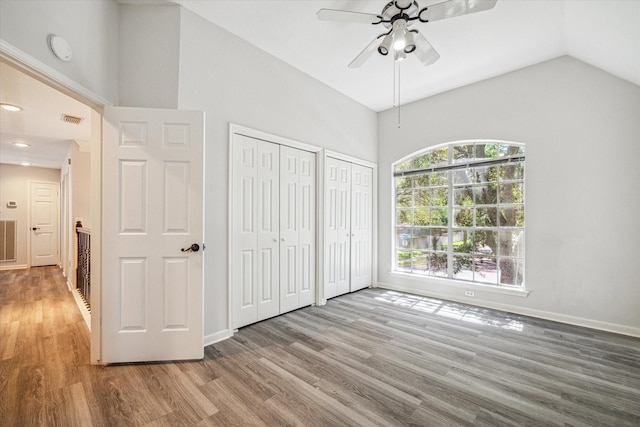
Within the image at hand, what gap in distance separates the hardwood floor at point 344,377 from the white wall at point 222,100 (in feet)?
2.42

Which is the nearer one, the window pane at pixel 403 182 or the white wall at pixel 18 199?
the window pane at pixel 403 182

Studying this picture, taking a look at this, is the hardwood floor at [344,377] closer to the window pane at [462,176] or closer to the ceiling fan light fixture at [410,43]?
the window pane at [462,176]

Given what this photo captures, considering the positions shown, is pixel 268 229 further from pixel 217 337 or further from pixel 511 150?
pixel 511 150

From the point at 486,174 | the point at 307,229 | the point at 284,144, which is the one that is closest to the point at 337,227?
the point at 307,229

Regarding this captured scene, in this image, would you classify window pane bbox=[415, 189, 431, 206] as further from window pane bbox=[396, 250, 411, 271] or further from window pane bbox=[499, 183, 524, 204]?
window pane bbox=[499, 183, 524, 204]

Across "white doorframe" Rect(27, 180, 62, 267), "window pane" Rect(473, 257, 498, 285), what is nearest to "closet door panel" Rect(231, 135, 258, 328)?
"window pane" Rect(473, 257, 498, 285)

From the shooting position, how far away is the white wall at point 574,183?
290 cm

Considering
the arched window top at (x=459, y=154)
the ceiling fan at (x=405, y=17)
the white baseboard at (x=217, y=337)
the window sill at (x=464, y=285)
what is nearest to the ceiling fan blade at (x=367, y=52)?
the ceiling fan at (x=405, y=17)

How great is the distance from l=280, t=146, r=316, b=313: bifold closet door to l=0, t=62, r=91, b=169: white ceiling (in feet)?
8.08

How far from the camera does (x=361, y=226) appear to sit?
458cm

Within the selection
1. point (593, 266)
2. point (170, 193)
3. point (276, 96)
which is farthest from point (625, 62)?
point (170, 193)

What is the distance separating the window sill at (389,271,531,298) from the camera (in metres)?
3.49

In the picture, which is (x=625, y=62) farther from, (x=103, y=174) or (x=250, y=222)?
(x=103, y=174)

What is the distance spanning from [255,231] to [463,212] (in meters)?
3.04
